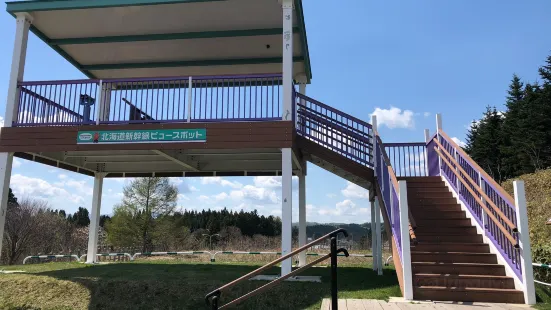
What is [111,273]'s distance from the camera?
30.3ft

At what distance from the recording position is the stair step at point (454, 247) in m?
7.54

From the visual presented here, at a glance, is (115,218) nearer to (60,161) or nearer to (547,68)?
(60,161)

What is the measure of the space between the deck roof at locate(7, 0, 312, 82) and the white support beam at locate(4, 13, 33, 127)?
0.83 feet

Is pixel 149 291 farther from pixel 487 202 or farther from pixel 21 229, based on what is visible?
pixel 21 229

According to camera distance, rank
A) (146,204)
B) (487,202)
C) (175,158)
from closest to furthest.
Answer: (487,202) < (175,158) < (146,204)

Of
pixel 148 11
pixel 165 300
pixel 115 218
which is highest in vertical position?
pixel 148 11

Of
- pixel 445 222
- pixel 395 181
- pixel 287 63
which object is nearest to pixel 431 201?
pixel 445 222

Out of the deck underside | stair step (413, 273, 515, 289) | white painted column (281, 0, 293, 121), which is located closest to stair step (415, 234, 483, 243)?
stair step (413, 273, 515, 289)

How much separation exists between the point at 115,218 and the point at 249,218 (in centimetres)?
2129

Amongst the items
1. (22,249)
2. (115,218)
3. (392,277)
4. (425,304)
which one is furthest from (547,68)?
(22,249)

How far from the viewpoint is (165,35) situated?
34.3 feet

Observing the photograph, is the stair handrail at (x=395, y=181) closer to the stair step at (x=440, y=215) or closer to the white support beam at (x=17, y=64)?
the stair step at (x=440, y=215)

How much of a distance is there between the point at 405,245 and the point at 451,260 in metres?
1.32

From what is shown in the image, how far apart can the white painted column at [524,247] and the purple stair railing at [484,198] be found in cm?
10
